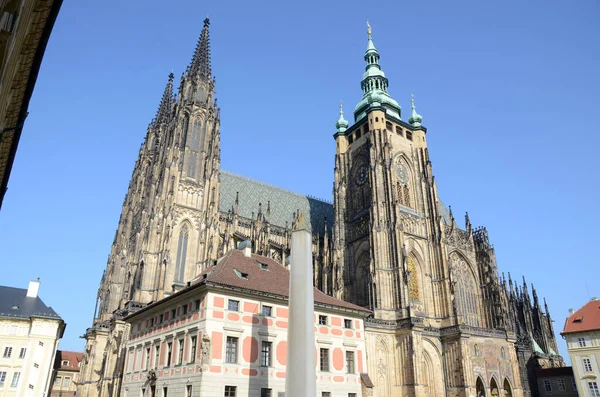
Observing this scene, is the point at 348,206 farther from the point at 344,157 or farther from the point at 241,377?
the point at 241,377

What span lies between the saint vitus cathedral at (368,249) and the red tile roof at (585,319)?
6168 mm

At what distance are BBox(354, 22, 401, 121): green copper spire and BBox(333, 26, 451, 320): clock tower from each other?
0.15 metres

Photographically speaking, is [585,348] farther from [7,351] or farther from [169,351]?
[7,351]

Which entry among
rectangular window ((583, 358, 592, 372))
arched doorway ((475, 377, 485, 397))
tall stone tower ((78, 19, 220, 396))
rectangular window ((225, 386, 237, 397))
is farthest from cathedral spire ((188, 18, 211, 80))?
rectangular window ((583, 358, 592, 372))

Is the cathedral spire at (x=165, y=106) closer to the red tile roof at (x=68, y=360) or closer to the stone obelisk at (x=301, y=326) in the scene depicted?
the red tile roof at (x=68, y=360)

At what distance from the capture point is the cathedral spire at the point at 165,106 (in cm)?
6625

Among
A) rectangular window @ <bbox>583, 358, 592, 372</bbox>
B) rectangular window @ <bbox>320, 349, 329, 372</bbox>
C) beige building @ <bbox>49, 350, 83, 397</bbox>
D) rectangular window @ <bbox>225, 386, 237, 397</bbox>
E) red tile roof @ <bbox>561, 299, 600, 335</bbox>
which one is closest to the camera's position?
rectangular window @ <bbox>225, 386, 237, 397</bbox>

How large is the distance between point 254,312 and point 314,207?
42.7 m

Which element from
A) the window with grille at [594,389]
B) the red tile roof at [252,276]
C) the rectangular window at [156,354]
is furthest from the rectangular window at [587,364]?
the rectangular window at [156,354]

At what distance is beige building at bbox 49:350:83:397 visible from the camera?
59.3 m

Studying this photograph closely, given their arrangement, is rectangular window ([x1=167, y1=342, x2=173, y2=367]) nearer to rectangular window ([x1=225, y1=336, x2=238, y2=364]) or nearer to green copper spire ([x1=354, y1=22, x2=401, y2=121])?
rectangular window ([x1=225, y1=336, x2=238, y2=364])

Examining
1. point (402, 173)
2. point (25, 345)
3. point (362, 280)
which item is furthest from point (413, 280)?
point (25, 345)

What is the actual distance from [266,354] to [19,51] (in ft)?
70.3

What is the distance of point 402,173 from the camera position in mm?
57781
